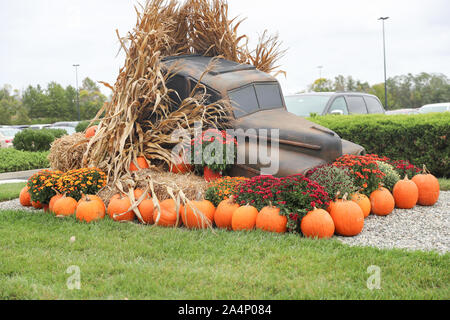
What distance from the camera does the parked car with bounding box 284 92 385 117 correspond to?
10.6 metres

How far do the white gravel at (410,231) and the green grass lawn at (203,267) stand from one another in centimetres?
52

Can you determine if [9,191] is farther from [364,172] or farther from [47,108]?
[47,108]

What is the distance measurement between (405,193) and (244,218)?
2.68m

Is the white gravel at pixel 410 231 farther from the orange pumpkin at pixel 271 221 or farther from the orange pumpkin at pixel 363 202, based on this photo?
the orange pumpkin at pixel 271 221

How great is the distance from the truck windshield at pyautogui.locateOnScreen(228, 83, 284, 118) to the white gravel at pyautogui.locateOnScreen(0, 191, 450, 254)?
2.42 m

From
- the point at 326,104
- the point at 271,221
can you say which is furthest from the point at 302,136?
the point at 326,104

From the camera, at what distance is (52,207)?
5934 mm

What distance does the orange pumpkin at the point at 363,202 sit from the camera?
17.6 feet

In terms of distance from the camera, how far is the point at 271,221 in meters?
4.75

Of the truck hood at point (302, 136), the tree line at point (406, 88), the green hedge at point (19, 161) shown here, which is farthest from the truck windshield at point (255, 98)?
the tree line at point (406, 88)

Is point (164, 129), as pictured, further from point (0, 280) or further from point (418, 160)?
point (418, 160)
